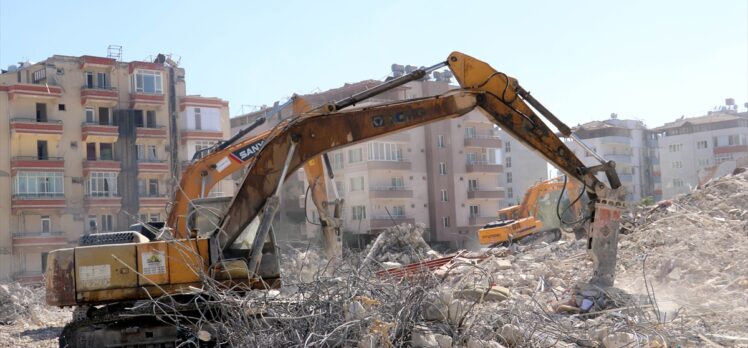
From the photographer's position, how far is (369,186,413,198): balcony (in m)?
56.1

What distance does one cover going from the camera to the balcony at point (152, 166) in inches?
1998

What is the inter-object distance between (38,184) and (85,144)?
375 centimetres

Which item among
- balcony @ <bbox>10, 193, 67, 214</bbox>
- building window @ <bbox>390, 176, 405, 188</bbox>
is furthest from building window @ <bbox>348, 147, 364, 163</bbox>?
balcony @ <bbox>10, 193, 67, 214</bbox>

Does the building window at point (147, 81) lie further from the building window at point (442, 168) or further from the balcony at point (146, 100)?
the building window at point (442, 168)

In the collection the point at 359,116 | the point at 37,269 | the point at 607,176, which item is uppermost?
the point at 359,116

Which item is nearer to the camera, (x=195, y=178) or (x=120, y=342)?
(x=120, y=342)

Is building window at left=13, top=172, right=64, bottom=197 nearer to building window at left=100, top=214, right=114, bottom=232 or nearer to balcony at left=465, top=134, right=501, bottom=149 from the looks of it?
building window at left=100, top=214, right=114, bottom=232

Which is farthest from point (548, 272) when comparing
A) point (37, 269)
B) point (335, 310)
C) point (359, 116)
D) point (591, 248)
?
point (37, 269)

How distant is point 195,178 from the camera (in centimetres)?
1797

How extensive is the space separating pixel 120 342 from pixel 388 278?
4.08 m

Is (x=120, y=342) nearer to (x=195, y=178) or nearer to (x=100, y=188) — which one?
(x=195, y=178)

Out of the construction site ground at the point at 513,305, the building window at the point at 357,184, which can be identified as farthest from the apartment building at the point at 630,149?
the construction site ground at the point at 513,305

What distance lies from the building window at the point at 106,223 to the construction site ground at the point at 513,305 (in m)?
30.4

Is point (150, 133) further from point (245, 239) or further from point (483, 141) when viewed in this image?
point (245, 239)
